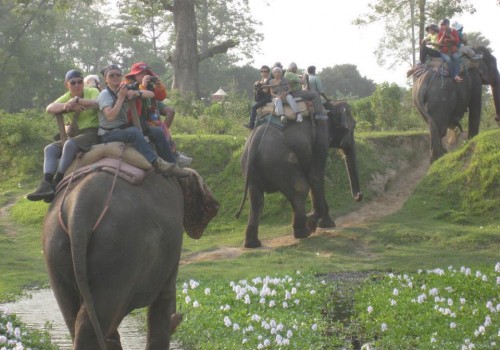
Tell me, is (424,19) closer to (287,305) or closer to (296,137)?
(296,137)

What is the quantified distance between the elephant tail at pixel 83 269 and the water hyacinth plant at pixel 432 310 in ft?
11.2

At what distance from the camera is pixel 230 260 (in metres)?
14.7

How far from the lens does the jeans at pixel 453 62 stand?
1914 centimetres

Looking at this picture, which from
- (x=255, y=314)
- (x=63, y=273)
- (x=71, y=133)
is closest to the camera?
(x=63, y=273)

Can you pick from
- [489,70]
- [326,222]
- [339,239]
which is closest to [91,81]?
[339,239]

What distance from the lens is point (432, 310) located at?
9820 millimetres

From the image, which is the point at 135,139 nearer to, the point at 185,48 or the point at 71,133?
the point at 71,133

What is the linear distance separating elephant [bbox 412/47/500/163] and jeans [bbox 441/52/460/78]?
Answer: 15cm

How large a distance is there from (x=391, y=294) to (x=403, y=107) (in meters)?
21.0

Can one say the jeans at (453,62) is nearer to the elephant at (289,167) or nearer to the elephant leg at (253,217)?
the elephant at (289,167)

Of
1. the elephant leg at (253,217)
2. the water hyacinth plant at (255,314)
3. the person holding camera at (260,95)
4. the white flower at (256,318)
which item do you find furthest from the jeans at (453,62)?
the white flower at (256,318)

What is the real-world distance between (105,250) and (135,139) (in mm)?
1472

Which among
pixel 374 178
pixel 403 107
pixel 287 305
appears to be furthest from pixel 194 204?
pixel 403 107

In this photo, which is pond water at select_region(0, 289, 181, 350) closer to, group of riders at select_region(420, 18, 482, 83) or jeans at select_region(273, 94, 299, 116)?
jeans at select_region(273, 94, 299, 116)
